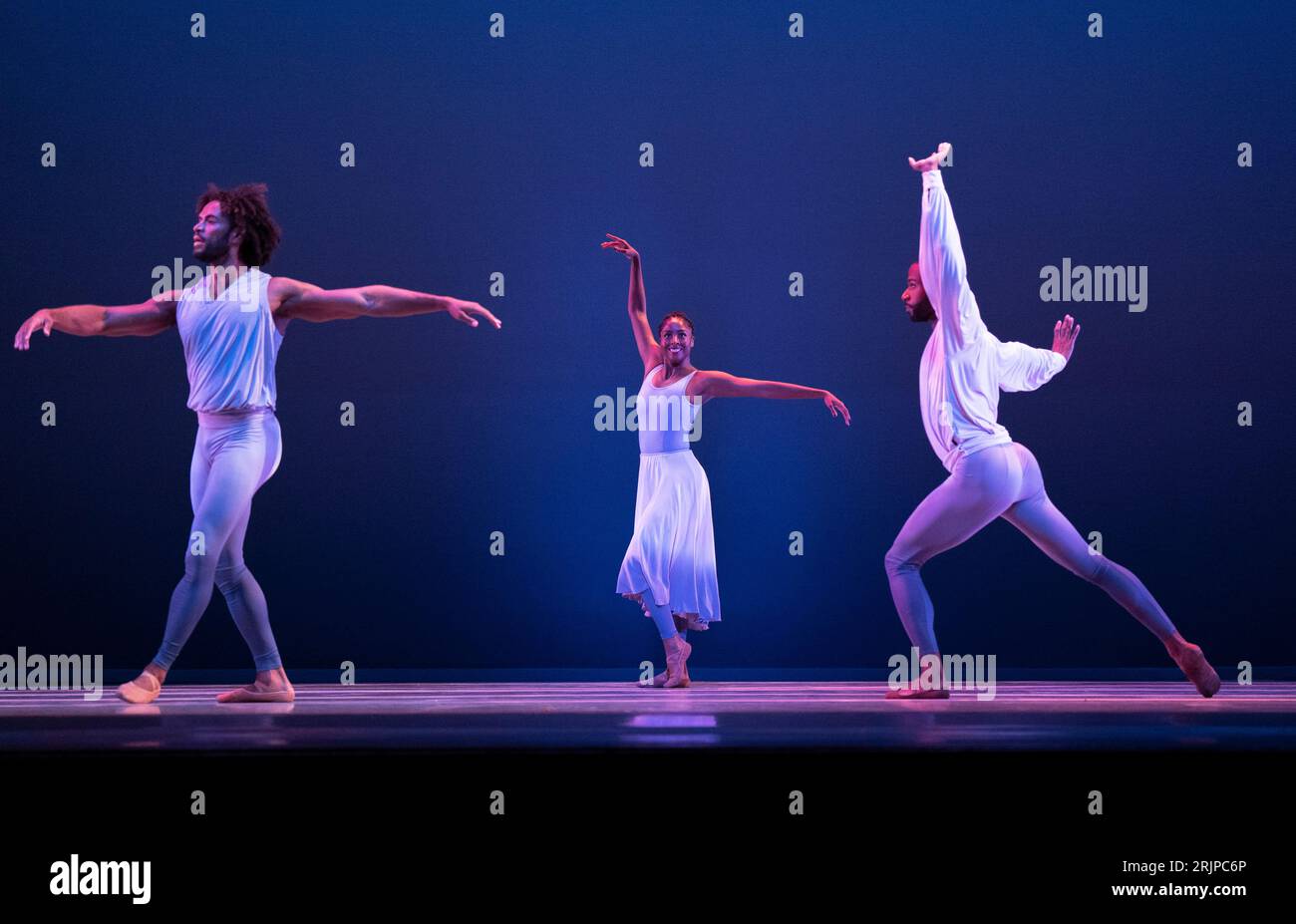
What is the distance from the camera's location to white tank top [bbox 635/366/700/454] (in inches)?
224

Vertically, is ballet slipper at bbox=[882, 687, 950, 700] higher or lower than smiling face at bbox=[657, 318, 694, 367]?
lower

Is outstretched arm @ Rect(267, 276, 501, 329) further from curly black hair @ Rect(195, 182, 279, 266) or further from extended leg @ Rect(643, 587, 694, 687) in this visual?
extended leg @ Rect(643, 587, 694, 687)

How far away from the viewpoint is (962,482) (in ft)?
14.4

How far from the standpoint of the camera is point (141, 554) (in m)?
6.62

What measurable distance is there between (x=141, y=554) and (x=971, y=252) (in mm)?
4597

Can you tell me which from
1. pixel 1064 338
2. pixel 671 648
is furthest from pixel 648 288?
pixel 1064 338

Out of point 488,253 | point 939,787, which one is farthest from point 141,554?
→ point 939,787

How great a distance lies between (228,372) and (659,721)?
1.88 meters

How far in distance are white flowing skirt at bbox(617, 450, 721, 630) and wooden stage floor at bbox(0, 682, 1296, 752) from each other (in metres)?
0.55

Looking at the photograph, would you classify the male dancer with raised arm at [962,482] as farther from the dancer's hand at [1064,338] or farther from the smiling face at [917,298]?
the dancer's hand at [1064,338]

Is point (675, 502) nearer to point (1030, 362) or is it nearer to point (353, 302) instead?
point (1030, 362)

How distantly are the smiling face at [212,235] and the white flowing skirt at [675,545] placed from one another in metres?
2.06

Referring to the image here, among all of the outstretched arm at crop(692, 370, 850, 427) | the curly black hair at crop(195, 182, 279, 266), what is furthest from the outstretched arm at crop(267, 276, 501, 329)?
the outstretched arm at crop(692, 370, 850, 427)
